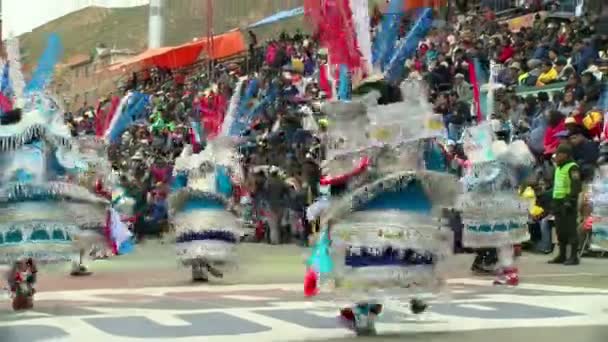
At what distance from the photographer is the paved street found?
6961 mm

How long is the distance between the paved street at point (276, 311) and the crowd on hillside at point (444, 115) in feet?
6.33

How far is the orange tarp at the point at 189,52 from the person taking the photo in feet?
125

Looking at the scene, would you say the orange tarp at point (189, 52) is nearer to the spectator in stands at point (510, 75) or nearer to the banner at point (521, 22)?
the banner at point (521, 22)

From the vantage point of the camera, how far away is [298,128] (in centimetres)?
2067

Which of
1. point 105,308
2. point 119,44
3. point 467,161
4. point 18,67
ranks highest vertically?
point 119,44

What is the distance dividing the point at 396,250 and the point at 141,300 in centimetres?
347

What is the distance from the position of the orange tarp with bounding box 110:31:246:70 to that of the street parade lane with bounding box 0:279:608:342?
28.5 meters

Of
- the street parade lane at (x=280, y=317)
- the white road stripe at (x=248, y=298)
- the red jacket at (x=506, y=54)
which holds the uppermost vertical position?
the red jacket at (x=506, y=54)

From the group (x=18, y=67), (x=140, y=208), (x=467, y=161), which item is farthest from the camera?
(x=140, y=208)

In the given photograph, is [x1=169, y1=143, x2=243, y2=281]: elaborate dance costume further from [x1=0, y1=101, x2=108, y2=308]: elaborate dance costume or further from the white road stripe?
[x1=0, y1=101, x2=108, y2=308]: elaborate dance costume

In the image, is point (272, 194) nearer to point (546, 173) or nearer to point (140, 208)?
point (140, 208)

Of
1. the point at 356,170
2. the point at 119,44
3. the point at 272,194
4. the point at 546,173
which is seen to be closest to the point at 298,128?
the point at 272,194

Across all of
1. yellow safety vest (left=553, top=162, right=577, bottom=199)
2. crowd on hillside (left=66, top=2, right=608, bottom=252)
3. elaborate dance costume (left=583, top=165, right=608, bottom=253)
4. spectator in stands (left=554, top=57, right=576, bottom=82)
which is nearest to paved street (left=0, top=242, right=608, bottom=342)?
elaborate dance costume (left=583, top=165, right=608, bottom=253)

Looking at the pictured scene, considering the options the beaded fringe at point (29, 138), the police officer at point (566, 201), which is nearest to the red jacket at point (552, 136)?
the police officer at point (566, 201)
